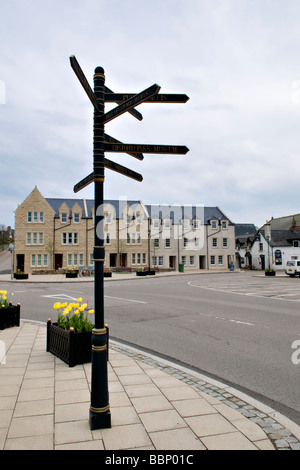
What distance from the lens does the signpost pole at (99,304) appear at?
13.3ft

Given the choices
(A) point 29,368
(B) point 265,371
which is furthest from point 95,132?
(B) point 265,371

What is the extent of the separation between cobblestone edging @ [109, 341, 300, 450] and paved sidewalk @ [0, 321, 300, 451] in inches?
0.4

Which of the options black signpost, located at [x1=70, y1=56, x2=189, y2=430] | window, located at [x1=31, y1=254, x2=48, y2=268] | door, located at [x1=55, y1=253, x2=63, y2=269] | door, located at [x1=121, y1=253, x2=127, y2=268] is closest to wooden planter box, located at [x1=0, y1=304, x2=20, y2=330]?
black signpost, located at [x1=70, y1=56, x2=189, y2=430]

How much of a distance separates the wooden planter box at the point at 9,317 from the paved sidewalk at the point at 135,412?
3540mm

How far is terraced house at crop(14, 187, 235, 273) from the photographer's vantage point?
155ft

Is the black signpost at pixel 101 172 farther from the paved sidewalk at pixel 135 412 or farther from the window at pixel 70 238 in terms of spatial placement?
the window at pixel 70 238

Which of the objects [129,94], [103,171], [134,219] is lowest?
[103,171]

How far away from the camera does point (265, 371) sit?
630cm

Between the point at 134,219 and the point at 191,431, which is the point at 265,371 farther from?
the point at 134,219

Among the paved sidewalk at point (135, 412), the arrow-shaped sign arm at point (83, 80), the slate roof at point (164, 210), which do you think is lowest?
the paved sidewalk at point (135, 412)

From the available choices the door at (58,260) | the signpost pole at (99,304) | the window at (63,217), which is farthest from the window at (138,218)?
the signpost pole at (99,304)
